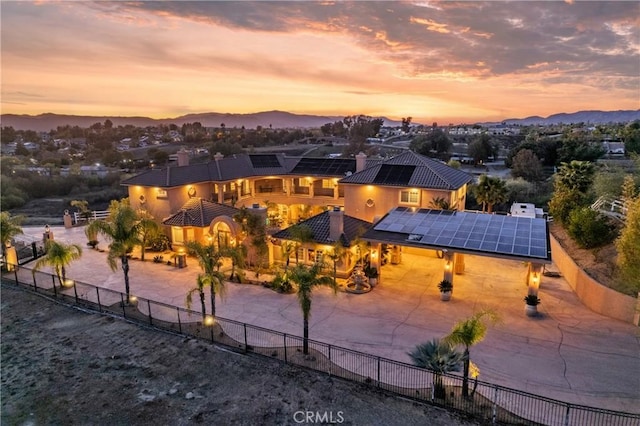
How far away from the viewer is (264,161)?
38.8 m

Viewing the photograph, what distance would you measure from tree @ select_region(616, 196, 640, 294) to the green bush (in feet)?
17.5

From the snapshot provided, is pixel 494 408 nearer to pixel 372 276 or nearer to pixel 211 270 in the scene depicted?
pixel 372 276

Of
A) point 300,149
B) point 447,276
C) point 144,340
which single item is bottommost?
point 144,340

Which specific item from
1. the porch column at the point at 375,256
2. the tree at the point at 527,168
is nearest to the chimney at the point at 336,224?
the porch column at the point at 375,256

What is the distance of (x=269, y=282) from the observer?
74.8 ft

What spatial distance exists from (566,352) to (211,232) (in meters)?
21.9

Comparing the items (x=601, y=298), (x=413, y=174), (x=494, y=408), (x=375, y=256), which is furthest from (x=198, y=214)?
(x=601, y=298)

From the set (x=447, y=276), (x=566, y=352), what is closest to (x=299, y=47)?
(x=447, y=276)

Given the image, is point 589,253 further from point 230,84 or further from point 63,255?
point 230,84

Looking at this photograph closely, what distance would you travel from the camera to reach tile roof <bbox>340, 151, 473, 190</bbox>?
92.1 feet

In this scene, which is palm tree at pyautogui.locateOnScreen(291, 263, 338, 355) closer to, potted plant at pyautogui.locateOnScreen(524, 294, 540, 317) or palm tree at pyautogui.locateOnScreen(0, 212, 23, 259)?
potted plant at pyautogui.locateOnScreen(524, 294, 540, 317)

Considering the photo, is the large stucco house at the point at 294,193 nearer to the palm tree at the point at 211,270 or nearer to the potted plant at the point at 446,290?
the potted plant at the point at 446,290

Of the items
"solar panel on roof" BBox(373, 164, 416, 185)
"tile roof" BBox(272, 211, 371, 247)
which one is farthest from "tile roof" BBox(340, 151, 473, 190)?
"tile roof" BBox(272, 211, 371, 247)

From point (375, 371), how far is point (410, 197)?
675 inches
